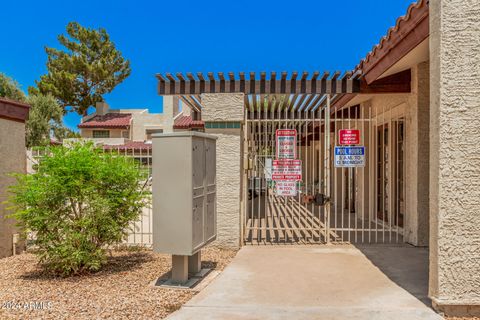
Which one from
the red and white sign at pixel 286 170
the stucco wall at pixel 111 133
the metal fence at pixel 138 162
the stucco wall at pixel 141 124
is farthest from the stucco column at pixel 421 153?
the stucco wall at pixel 111 133

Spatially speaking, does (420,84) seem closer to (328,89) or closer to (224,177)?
(328,89)

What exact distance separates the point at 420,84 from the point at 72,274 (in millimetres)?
6588

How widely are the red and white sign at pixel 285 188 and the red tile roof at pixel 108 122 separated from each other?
29.1 m

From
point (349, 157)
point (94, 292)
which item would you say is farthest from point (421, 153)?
point (94, 292)

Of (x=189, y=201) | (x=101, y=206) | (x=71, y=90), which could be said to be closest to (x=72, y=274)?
(x=101, y=206)

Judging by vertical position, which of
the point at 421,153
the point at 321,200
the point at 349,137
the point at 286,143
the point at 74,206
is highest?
the point at 349,137

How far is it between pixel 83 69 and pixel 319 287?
33606 mm

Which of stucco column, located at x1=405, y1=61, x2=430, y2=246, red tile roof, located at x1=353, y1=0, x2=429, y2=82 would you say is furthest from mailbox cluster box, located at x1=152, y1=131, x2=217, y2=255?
stucco column, located at x1=405, y1=61, x2=430, y2=246

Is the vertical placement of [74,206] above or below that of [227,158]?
below

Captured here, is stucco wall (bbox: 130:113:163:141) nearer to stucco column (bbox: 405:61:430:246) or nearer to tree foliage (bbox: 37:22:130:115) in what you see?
tree foliage (bbox: 37:22:130:115)

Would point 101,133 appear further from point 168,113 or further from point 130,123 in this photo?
point 168,113

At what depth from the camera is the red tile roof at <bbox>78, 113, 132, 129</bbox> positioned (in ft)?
111

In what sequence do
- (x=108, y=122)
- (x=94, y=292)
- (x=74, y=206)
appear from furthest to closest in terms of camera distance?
(x=108, y=122)
(x=74, y=206)
(x=94, y=292)

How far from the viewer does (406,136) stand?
310 inches
